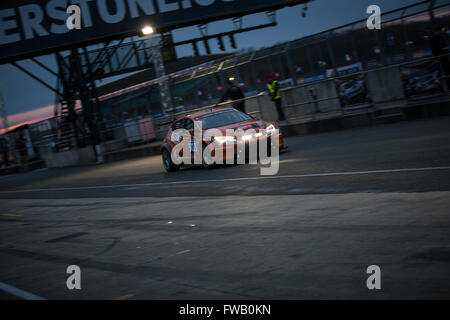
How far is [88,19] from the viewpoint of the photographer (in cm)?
2728

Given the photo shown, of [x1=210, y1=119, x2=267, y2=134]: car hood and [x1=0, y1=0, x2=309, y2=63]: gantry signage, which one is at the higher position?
[x1=0, y1=0, x2=309, y2=63]: gantry signage

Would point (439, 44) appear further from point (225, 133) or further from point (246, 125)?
point (225, 133)

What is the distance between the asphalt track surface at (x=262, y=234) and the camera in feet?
14.4

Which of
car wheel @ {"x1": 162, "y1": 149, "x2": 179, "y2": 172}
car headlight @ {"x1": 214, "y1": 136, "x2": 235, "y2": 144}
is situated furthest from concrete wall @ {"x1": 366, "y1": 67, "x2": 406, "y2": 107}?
car wheel @ {"x1": 162, "y1": 149, "x2": 179, "y2": 172}

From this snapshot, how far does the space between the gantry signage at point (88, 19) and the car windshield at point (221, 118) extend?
47.0ft

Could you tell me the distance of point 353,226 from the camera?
583 cm

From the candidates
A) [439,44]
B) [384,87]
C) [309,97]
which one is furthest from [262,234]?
[309,97]

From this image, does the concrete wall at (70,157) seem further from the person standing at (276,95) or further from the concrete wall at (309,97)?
the concrete wall at (309,97)

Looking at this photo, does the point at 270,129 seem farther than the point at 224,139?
Yes

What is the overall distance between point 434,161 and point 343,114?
9.89m

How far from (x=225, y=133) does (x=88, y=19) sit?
16.5 meters

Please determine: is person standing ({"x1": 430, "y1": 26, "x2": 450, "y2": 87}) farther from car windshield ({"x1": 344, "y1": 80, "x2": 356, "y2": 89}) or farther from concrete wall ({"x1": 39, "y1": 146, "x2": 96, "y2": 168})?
concrete wall ({"x1": 39, "y1": 146, "x2": 96, "y2": 168})

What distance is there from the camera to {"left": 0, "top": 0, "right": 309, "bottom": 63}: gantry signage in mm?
26969

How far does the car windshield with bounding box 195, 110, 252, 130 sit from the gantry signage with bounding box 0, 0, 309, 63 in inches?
564
